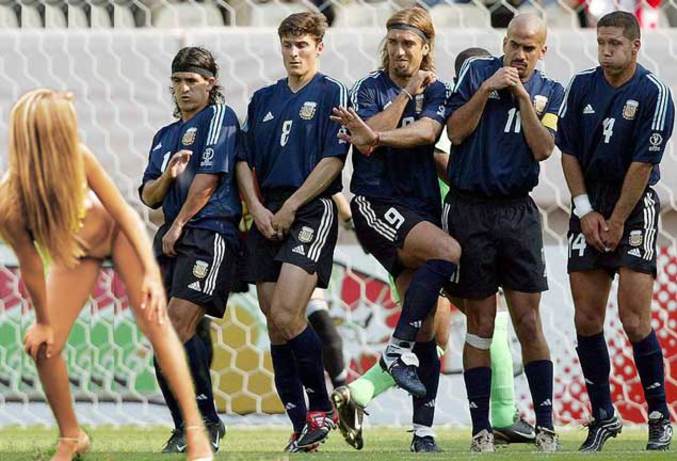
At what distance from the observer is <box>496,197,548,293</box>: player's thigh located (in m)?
6.15

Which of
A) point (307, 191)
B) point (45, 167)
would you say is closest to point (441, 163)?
point (307, 191)

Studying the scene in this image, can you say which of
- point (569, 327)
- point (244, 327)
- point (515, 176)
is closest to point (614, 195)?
point (515, 176)

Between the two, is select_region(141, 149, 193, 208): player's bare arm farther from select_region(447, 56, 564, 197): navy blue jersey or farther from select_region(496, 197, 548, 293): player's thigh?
select_region(496, 197, 548, 293): player's thigh

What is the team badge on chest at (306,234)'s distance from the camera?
6328 mm

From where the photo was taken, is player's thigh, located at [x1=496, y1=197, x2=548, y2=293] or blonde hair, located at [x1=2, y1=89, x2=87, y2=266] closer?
blonde hair, located at [x1=2, y1=89, x2=87, y2=266]

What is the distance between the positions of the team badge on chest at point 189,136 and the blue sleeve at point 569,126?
159cm

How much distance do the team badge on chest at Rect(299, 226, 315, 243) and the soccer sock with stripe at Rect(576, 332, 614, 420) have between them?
1.23 metres

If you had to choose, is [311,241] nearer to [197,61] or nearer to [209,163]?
[209,163]

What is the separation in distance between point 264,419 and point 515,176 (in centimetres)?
295

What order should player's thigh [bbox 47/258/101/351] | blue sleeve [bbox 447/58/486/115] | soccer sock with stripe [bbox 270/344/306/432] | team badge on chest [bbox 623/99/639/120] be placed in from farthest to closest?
soccer sock with stripe [bbox 270/344/306/432]
blue sleeve [bbox 447/58/486/115]
team badge on chest [bbox 623/99/639/120]
player's thigh [bbox 47/258/101/351]

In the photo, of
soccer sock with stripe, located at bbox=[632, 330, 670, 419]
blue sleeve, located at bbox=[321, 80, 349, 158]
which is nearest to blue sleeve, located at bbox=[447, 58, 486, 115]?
blue sleeve, located at bbox=[321, 80, 349, 158]

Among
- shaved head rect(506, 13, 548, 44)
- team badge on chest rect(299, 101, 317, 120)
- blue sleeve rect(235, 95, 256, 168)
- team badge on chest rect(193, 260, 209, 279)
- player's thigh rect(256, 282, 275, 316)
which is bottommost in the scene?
player's thigh rect(256, 282, 275, 316)

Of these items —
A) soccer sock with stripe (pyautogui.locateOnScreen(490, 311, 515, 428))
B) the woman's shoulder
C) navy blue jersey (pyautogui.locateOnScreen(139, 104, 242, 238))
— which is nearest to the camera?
the woman's shoulder

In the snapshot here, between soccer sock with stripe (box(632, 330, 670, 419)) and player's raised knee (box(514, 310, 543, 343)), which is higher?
player's raised knee (box(514, 310, 543, 343))
